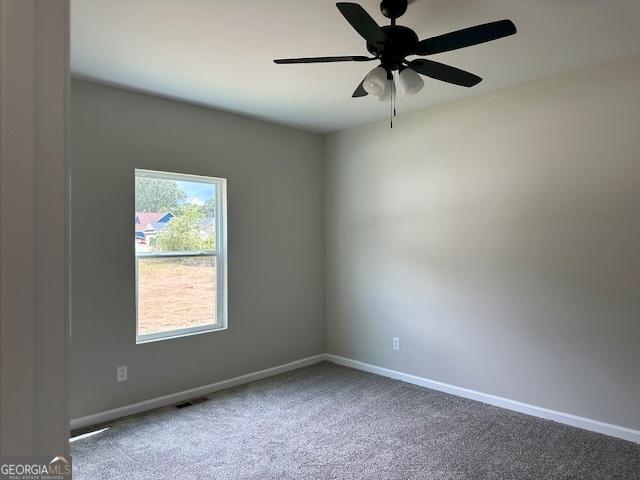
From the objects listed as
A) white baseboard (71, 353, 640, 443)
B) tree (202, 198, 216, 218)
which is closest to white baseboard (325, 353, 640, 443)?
white baseboard (71, 353, 640, 443)

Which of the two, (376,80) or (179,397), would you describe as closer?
(376,80)

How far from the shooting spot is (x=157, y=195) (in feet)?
12.5

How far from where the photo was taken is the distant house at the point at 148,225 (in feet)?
12.1

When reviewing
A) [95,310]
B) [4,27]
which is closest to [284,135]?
[95,310]

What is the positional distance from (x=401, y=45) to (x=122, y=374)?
3.17 meters

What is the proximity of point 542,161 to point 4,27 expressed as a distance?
3656 mm

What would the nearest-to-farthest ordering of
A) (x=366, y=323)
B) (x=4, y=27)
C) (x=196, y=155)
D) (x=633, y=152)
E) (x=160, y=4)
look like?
1. (x=4, y=27)
2. (x=160, y=4)
3. (x=633, y=152)
4. (x=196, y=155)
5. (x=366, y=323)

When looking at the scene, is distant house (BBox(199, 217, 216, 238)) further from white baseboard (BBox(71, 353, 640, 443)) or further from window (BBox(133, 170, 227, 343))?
white baseboard (BBox(71, 353, 640, 443))

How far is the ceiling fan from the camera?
191 centimetres

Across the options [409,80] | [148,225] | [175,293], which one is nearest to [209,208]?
[148,225]

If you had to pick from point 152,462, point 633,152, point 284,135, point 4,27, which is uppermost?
point 284,135

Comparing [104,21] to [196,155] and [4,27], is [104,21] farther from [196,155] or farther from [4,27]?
[4,27]

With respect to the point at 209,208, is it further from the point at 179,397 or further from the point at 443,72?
the point at 443,72

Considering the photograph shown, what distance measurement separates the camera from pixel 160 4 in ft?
7.54
